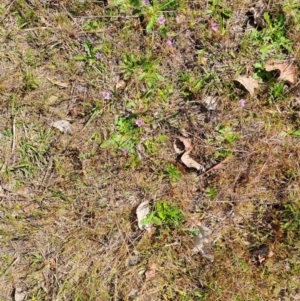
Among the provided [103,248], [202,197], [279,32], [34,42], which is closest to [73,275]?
[103,248]

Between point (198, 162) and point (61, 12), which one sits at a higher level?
point (61, 12)

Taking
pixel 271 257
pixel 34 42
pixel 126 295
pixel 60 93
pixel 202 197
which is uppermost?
pixel 34 42

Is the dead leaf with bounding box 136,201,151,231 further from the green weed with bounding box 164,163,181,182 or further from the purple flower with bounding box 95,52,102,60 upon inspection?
the purple flower with bounding box 95,52,102,60

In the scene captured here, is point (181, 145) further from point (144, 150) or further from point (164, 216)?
point (164, 216)

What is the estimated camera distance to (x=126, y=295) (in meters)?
3.11

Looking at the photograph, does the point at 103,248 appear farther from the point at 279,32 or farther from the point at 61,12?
the point at 279,32

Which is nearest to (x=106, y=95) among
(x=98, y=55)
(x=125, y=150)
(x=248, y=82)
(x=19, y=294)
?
(x=98, y=55)

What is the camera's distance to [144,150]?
320 cm

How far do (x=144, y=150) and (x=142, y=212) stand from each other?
40 cm

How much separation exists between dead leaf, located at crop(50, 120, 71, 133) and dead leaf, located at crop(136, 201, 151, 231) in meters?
0.70

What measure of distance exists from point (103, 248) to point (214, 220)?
744mm

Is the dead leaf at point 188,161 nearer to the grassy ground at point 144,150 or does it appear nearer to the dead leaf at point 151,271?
the grassy ground at point 144,150

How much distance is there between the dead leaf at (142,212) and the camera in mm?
3129

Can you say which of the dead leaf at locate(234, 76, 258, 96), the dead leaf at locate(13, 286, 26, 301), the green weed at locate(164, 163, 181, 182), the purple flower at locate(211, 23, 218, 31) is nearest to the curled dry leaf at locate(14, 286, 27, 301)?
the dead leaf at locate(13, 286, 26, 301)
